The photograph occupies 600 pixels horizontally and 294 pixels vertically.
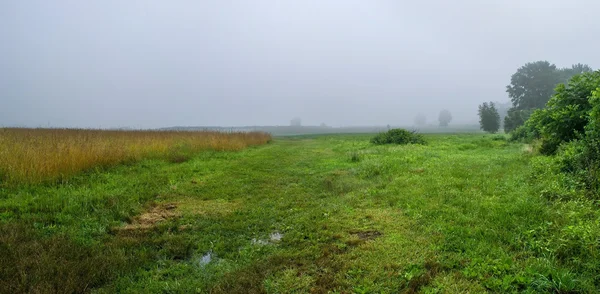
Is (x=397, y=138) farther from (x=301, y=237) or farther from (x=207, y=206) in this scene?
(x=301, y=237)

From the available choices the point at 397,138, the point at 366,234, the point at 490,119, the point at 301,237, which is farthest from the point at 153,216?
the point at 490,119

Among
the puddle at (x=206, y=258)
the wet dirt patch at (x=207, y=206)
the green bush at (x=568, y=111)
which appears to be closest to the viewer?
the puddle at (x=206, y=258)

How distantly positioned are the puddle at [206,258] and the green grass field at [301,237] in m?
0.03

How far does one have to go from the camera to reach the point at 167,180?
8703 millimetres

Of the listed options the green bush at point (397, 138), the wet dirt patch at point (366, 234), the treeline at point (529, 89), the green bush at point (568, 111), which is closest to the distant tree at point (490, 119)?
the treeline at point (529, 89)

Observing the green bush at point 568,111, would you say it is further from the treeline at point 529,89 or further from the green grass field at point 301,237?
the treeline at point 529,89

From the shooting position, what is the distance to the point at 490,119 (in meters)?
59.7

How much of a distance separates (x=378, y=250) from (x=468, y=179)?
5157 millimetres

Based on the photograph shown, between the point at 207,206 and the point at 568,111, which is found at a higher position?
the point at 568,111

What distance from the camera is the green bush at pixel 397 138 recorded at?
23.4 meters

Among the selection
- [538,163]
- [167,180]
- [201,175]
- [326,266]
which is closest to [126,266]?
[326,266]

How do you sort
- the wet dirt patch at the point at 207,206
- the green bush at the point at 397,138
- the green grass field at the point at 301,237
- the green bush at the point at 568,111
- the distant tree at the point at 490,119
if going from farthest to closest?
the distant tree at the point at 490,119
the green bush at the point at 397,138
the green bush at the point at 568,111
the wet dirt patch at the point at 207,206
the green grass field at the point at 301,237

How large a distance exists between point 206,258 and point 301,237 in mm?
1554

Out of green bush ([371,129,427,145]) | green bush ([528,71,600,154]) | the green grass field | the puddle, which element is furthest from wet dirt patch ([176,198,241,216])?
green bush ([371,129,427,145])
